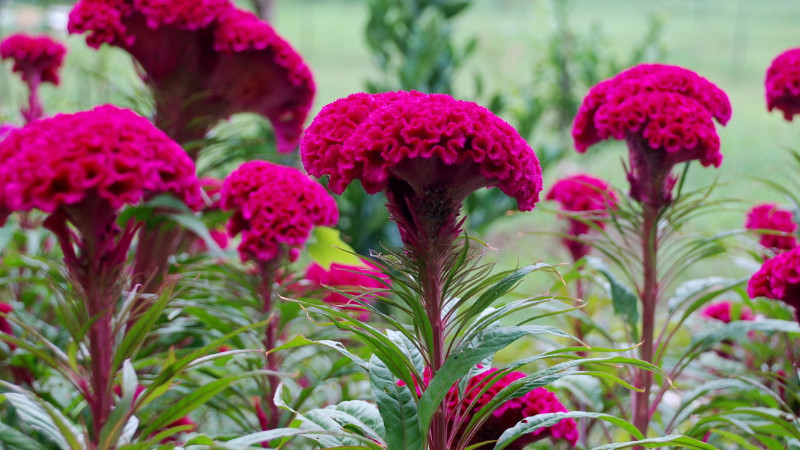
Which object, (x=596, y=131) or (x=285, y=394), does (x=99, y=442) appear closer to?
(x=285, y=394)

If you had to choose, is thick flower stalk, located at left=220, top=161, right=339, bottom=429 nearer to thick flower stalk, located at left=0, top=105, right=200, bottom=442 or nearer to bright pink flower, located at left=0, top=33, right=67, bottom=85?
thick flower stalk, located at left=0, top=105, right=200, bottom=442

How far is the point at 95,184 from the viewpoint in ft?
2.57

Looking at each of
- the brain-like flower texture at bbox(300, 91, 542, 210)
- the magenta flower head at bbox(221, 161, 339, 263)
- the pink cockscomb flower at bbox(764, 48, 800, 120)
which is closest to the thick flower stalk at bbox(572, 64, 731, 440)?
the pink cockscomb flower at bbox(764, 48, 800, 120)

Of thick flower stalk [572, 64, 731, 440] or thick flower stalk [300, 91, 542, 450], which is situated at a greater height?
thick flower stalk [572, 64, 731, 440]

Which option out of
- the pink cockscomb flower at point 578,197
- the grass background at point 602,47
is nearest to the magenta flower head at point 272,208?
the pink cockscomb flower at point 578,197

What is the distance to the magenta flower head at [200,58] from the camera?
4.57 ft

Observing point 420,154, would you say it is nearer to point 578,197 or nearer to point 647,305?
point 647,305

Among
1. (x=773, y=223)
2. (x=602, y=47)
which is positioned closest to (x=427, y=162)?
(x=773, y=223)

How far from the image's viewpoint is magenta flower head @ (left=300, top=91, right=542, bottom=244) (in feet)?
2.69

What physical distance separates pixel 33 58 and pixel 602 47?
4774mm

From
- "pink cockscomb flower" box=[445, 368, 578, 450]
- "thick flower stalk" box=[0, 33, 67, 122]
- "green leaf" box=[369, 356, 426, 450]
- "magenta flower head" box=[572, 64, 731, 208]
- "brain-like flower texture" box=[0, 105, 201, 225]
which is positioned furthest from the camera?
"thick flower stalk" box=[0, 33, 67, 122]

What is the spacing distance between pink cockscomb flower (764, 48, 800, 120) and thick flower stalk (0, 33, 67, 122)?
163 centimetres

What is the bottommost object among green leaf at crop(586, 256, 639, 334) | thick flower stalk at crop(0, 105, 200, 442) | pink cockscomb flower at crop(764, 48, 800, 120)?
thick flower stalk at crop(0, 105, 200, 442)

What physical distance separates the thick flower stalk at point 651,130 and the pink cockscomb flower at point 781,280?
0.19 m
